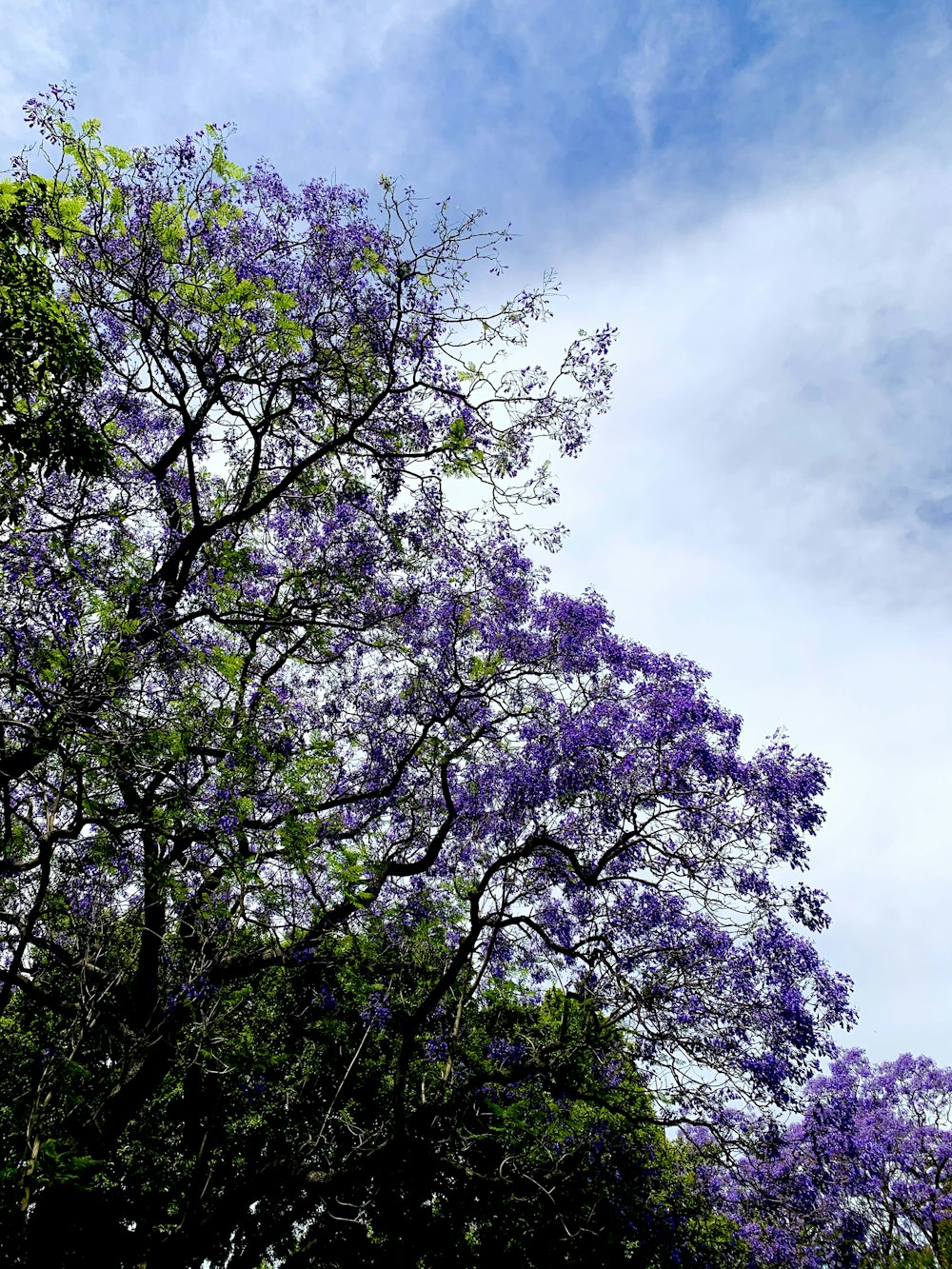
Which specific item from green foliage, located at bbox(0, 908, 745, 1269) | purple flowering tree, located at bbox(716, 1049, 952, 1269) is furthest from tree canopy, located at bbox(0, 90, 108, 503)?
purple flowering tree, located at bbox(716, 1049, 952, 1269)

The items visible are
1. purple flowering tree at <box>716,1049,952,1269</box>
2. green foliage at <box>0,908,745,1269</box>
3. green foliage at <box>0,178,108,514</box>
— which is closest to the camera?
green foliage at <box>0,178,108,514</box>

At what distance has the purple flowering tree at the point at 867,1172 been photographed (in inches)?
443

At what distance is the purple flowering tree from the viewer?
1125cm

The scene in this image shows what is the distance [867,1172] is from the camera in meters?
15.5

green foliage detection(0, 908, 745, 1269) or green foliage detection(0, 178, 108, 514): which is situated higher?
green foliage detection(0, 178, 108, 514)

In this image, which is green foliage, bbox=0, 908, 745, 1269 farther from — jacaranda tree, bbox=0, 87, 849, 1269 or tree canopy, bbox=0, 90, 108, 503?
tree canopy, bbox=0, 90, 108, 503

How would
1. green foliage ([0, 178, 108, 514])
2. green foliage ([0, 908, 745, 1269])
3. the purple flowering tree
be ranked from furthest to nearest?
1. the purple flowering tree
2. green foliage ([0, 908, 745, 1269])
3. green foliage ([0, 178, 108, 514])

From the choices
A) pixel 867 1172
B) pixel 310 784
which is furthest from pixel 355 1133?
pixel 867 1172

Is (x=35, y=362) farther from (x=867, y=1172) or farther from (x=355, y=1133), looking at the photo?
(x=867, y=1172)

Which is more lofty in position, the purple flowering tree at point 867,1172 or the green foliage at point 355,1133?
the purple flowering tree at point 867,1172

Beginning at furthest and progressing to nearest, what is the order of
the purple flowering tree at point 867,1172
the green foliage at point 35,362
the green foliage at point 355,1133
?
the purple flowering tree at point 867,1172, the green foliage at point 355,1133, the green foliage at point 35,362

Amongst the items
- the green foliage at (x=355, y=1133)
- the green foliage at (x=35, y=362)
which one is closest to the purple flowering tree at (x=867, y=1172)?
the green foliage at (x=355, y=1133)

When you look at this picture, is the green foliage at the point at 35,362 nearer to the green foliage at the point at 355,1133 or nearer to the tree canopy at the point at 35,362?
the tree canopy at the point at 35,362

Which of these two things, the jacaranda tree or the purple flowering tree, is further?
the purple flowering tree
